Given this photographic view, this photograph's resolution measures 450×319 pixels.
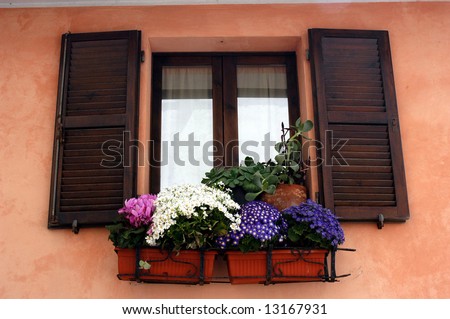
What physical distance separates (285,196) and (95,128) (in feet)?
4.31

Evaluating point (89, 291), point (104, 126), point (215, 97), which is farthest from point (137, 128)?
point (89, 291)

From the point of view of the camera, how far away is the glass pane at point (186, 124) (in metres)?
4.11

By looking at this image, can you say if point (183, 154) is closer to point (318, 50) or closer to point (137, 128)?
point (137, 128)

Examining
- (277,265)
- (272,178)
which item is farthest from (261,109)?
(277,265)

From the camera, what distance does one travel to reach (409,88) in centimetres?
410

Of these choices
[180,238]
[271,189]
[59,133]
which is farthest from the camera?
[59,133]

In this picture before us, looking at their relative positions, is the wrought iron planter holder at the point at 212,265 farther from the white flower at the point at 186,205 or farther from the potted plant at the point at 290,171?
the potted plant at the point at 290,171

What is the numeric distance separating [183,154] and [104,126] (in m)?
0.58

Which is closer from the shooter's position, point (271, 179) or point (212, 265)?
point (212, 265)

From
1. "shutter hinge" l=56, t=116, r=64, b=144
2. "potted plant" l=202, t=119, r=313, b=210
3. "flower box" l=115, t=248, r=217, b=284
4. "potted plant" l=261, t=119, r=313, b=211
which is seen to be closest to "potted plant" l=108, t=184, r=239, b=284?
"flower box" l=115, t=248, r=217, b=284

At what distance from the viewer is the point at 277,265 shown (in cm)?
339

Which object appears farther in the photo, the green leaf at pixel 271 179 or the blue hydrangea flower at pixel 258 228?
the green leaf at pixel 271 179

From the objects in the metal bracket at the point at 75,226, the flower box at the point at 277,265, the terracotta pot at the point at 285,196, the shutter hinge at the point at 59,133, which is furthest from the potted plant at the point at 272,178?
the shutter hinge at the point at 59,133

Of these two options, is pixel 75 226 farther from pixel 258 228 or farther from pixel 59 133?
pixel 258 228
